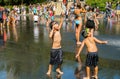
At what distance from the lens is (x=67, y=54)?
13727 mm

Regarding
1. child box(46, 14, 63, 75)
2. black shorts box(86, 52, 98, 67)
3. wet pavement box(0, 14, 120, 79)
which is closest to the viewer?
black shorts box(86, 52, 98, 67)

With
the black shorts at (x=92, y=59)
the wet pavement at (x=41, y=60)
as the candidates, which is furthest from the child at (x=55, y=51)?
the black shorts at (x=92, y=59)

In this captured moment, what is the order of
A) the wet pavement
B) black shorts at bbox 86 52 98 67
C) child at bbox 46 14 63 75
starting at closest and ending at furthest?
black shorts at bbox 86 52 98 67 → child at bbox 46 14 63 75 → the wet pavement

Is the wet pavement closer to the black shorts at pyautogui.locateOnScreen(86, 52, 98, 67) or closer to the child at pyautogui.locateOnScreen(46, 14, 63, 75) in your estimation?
the child at pyautogui.locateOnScreen(46, 14, 63, 75)

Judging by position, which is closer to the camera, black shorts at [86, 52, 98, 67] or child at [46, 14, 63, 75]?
black shorts at [86, 52, 98, 67]

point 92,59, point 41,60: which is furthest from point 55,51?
point 41,60

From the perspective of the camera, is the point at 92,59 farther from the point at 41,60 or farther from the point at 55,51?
the point at 41,60

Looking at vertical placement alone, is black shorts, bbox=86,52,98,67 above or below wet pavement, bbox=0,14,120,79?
above

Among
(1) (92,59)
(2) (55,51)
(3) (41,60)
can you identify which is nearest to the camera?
(1) (92,59)

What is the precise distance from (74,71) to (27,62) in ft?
6.75

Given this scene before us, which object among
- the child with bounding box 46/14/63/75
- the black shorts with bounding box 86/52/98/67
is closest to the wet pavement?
the child with bounding box 46/14/63/75

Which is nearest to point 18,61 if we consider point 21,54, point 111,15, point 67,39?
point 21,54

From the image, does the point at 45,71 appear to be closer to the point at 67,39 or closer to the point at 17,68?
the point at 17,68

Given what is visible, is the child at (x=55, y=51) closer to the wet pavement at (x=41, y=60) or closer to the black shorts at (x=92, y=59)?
the wet pavement at (x=41, y=60)
